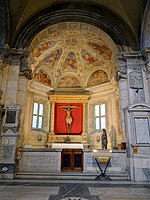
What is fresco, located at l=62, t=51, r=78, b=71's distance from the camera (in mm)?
13006

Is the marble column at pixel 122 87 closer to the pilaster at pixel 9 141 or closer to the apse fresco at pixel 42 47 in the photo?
the pilaster at pixel 9 141

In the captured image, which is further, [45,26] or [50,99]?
[50,99]

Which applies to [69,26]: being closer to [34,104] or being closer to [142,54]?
[142,54]

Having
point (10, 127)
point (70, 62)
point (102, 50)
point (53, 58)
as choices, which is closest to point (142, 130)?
point (10, 127)

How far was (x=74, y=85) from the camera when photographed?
13953 mm

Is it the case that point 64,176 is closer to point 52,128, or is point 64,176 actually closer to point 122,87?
point 122,87

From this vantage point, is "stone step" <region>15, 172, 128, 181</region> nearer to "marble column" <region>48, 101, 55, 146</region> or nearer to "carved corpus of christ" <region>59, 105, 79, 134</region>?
"marble column" <region>48, 101, 55, 146</region>

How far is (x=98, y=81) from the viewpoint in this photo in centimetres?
1321

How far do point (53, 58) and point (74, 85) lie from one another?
2792 millimetres

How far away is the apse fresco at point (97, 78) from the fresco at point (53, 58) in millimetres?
3100

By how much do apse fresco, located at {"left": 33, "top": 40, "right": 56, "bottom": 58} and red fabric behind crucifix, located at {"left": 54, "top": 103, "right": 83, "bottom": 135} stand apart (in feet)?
Answer: 13.4

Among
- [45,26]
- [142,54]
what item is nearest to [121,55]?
[142,54]

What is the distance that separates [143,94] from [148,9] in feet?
13.4

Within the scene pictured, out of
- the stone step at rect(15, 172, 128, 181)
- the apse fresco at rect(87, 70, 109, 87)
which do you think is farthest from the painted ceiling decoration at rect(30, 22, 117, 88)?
the stone step at rect(15, 172, 128, 181)
